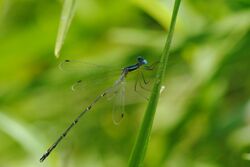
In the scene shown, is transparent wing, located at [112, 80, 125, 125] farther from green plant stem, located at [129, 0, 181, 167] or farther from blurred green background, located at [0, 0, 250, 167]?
green plant stem, located at [129, 0, 181, 167]

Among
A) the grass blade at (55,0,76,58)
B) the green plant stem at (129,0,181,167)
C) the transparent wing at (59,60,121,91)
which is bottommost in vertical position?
the green plant stem at (129,0,181,167)

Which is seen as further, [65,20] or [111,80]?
[111,80]

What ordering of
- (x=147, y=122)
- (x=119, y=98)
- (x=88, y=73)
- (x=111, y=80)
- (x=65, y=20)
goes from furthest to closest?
1. (x=111, y=80)
2. (x=88, y=73)
3. (x=119, y=98)
4. (x=65, y=20)
5. (x=147, y=122)

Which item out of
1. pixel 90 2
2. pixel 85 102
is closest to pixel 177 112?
pixel 85 102

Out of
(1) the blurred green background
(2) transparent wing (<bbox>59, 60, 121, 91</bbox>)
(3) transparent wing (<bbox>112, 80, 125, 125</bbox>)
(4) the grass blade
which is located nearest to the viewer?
(4) the grass blade

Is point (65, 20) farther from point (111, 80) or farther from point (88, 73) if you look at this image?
point (111, 80)

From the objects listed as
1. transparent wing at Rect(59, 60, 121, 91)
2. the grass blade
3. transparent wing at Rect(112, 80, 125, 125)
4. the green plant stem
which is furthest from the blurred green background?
the green plant stem

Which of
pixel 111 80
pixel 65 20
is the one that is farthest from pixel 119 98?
pixel 65 20

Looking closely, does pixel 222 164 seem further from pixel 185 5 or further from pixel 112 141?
pixel 185 5
